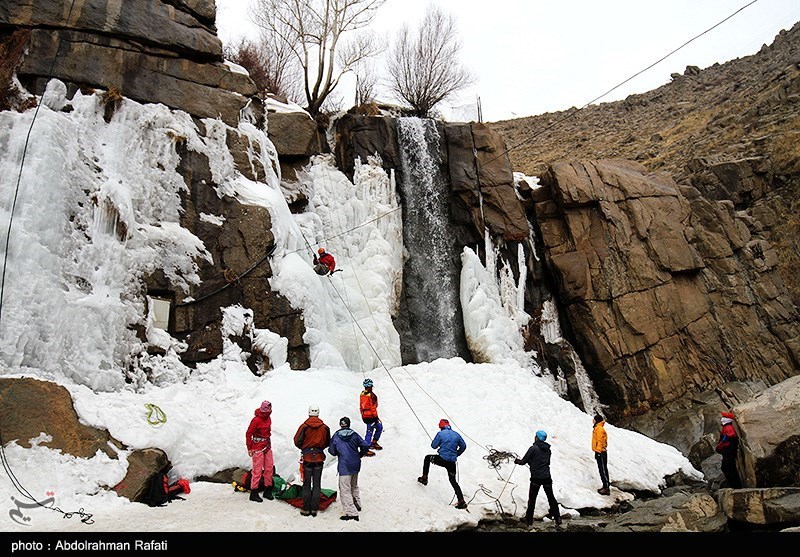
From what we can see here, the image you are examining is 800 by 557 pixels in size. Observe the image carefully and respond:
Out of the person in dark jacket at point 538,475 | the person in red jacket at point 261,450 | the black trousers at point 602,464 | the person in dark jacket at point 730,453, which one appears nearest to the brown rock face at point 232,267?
the person in red jacket at point 261,450

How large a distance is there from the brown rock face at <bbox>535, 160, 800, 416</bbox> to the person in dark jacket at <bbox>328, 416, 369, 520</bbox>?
1215 centimetres

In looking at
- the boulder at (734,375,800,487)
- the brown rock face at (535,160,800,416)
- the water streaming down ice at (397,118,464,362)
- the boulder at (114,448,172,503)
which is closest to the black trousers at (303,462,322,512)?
the boulder at (114,448,172,503)

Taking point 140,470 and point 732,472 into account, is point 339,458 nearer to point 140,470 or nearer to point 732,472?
point 140,470

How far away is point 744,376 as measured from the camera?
17.5 meters

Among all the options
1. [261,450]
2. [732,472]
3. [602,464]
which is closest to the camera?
[261,450]

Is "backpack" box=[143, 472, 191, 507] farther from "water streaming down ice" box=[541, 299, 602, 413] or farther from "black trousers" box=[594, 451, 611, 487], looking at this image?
"water streaming down ice" box=[541, 299, 602, 413]

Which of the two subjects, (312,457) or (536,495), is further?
(536,495)

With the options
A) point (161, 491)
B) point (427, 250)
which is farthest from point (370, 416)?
point (427, 250)

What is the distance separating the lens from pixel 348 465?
23.1 feet

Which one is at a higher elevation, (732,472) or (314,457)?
(314,457)

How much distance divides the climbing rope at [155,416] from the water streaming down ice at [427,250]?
8.59m

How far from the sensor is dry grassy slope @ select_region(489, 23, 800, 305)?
21.3 meters

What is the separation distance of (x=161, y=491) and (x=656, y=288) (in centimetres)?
1641

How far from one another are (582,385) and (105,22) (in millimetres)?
16716
